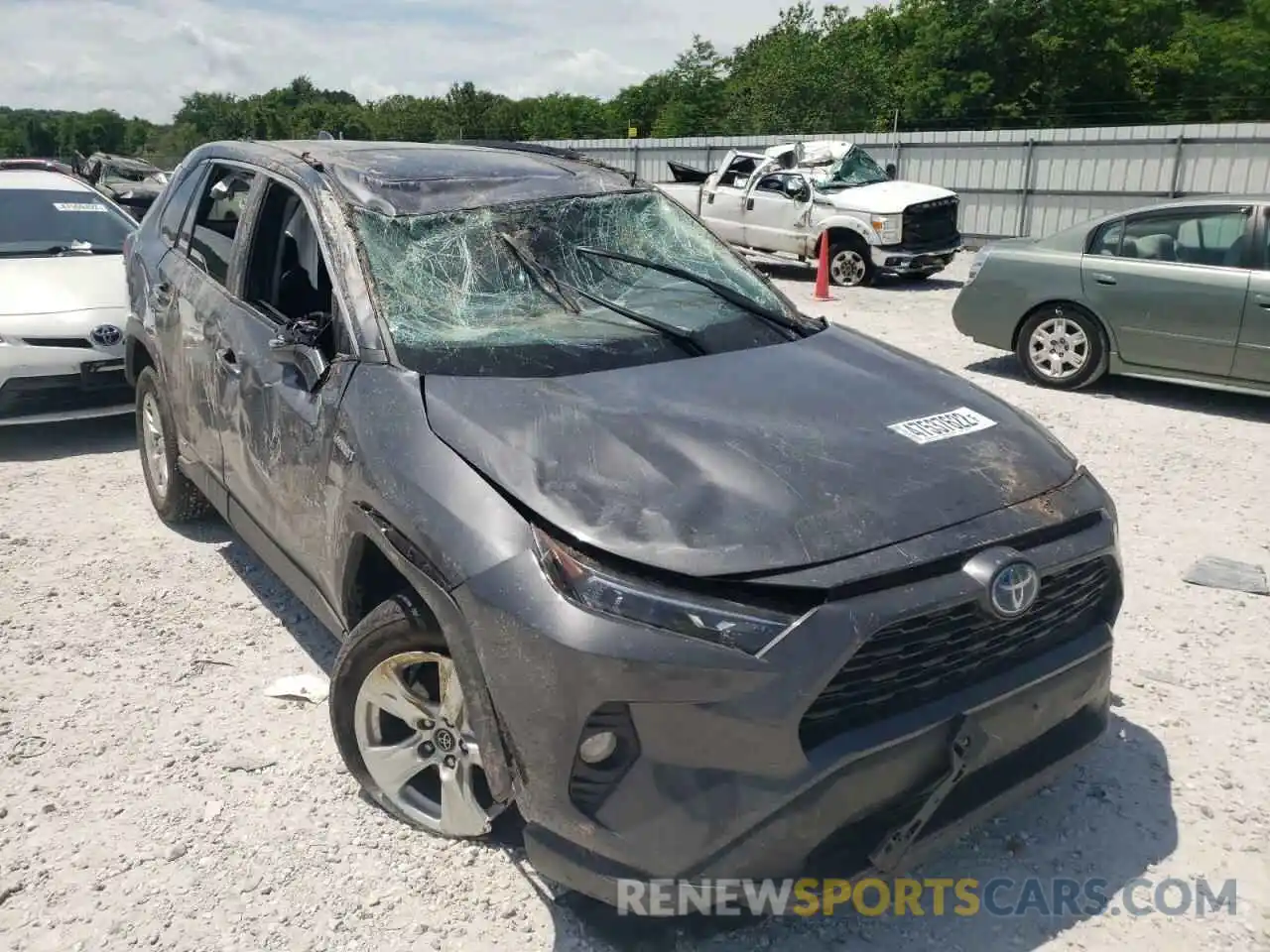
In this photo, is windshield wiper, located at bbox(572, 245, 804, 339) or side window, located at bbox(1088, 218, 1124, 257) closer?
windshield wiper, located at bbox(572, 245, 804, 339)

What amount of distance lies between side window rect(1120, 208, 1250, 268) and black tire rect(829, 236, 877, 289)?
6.85 metres

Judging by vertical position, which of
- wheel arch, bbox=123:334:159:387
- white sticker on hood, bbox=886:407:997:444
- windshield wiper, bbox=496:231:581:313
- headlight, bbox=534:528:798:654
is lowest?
wheel arch, bbox=123:334:159:387

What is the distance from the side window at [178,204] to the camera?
4848mm

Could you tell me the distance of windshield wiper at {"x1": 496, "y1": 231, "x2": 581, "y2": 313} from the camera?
11.0 feet

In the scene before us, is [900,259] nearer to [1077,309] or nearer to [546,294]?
[1077,309]

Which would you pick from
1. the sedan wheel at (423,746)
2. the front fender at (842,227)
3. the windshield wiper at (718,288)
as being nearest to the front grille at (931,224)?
the front fender at (842,227)

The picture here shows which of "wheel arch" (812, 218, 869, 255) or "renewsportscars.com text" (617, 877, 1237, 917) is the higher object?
"wheel arch" (812, 218, 869, 255)

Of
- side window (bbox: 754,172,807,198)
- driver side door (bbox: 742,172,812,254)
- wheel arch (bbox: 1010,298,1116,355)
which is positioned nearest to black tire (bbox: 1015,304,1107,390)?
wheel arch (bbox: 1010,298,1116,355)

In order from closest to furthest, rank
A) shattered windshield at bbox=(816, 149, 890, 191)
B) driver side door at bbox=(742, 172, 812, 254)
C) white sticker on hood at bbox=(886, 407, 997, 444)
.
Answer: white sticker on hood at bbox=(886, 407, 997, 444), driver side door at bbox=(742, 172, 812, 254), shattered windshield at bbox=(816, 149, 890, 191)

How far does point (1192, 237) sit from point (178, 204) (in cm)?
676

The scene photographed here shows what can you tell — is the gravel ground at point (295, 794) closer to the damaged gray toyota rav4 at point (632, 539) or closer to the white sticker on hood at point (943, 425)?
the damaged gray toyota rav4 at point (632, 539)

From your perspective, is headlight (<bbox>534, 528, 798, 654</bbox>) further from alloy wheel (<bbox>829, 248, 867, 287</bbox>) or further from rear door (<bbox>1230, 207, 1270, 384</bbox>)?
alloy wheel (<bbox>829, 248, 867, 287</bbox>)

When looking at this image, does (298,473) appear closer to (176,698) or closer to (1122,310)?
(176,698)

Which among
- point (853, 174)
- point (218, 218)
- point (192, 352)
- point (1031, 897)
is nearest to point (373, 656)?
point (1031, 897)
